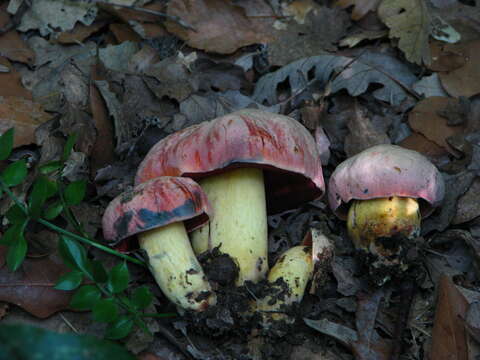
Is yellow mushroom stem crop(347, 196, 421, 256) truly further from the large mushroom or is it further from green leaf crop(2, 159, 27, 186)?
green leaf crop(2, 159, 27, 186)

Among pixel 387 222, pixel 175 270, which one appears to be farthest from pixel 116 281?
pixel 387 222

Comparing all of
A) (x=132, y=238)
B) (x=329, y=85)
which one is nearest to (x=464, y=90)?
(x=329, y=85)

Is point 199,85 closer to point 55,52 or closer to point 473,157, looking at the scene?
point 55,52

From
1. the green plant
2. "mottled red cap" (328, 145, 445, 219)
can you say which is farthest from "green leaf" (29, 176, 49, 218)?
"mottled red cap" (328, 145, 445, 219)

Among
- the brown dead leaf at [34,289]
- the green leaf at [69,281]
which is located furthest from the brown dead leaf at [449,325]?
the brown dead leaf at [34,289]

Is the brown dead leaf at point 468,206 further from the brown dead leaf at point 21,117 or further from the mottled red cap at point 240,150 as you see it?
the brown dead leaf at point 21,117

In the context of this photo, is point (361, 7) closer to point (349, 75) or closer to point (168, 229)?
point (349, 75)

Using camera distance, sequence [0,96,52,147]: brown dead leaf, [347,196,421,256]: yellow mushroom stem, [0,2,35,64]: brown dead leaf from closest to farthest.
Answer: [347,196,421,256]: yellow mushroom stem < [0,96,52,147]: brown dead leaf < [0,2,35,64]: brown dead leaf
